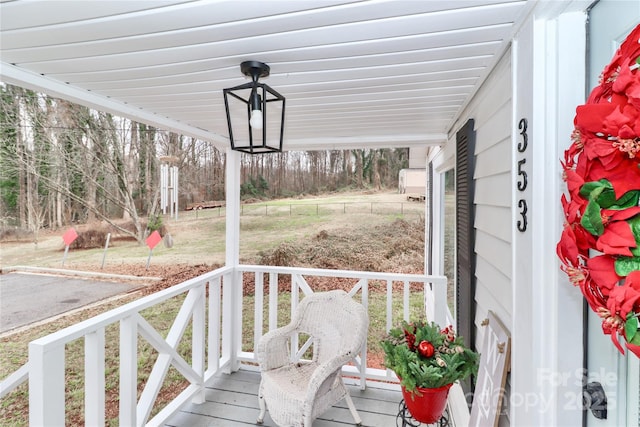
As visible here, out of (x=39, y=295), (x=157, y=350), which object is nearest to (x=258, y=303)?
(x=157, y=350)

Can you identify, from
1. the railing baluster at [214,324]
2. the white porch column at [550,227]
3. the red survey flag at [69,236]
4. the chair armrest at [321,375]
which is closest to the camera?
the white porch column at [550,227]

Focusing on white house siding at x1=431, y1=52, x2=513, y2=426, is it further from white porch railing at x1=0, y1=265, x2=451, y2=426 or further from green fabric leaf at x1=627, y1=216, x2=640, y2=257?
white porch railing at x1=0, y1=265, x2=451, y2=426

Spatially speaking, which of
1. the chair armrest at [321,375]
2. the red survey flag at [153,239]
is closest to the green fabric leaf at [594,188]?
the chair armrest at [321,375]

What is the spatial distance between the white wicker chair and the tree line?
2621 millimetres

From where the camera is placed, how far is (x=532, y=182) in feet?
3.50

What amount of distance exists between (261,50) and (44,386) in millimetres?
1802

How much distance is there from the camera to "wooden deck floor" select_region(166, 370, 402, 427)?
7.63 ft

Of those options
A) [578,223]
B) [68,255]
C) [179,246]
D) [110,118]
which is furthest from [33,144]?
[578,223]

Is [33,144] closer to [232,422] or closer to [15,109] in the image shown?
[15,109]

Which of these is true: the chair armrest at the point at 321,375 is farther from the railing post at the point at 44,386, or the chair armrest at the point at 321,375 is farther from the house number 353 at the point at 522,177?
the house number 353 at the point at 522,177

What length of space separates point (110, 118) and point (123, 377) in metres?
3.41

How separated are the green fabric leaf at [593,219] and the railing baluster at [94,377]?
2117mm

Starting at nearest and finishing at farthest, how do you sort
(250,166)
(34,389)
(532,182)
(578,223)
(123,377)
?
(578,223) → (532,182) → (34,389) → (123,377) → (250,166)

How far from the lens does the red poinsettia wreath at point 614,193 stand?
0.55 m
